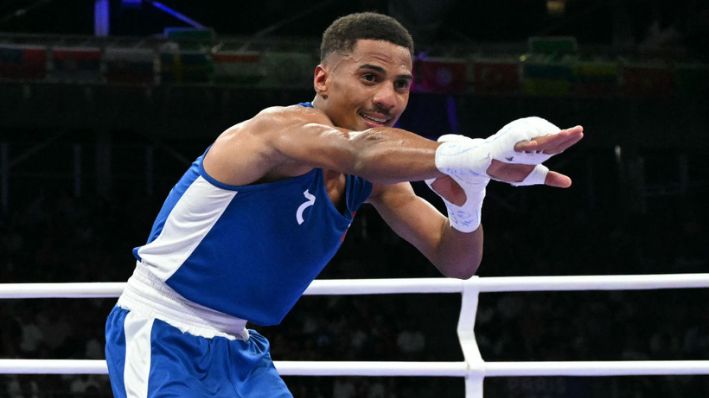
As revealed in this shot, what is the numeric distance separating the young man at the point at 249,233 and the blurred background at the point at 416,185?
17.6 feet

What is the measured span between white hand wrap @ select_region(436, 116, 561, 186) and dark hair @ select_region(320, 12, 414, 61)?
1.46 ft

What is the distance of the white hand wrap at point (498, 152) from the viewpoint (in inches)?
67.9

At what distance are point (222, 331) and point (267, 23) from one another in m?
12.0

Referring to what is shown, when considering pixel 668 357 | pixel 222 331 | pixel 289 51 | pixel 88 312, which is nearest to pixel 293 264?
pixel 222 331

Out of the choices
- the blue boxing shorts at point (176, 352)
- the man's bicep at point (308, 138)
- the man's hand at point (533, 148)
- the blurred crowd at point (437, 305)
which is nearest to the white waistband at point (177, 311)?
the blue boxing shorts at point (176, 352)

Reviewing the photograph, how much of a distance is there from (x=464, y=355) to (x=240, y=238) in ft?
3.44

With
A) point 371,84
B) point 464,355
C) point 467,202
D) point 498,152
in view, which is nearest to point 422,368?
point 464,355

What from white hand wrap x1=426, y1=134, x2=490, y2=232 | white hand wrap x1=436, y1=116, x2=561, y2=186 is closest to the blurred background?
white hand wrap x1=426, y1=134, x2=490, y2=232

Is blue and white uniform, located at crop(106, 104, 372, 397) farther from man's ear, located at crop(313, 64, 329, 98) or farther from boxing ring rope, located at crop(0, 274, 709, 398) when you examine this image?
boxing ring rope, located at crop(0, 274, 709, 398)

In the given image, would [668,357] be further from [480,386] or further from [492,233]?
[480,386]

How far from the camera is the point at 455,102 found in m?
11.2

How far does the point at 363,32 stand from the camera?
7.54 ft

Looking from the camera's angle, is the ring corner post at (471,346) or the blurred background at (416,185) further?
the blurred background at (416,185)

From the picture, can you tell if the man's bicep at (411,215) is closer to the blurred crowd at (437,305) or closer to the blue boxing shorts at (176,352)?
the blue boxing shorts at (176,352)
